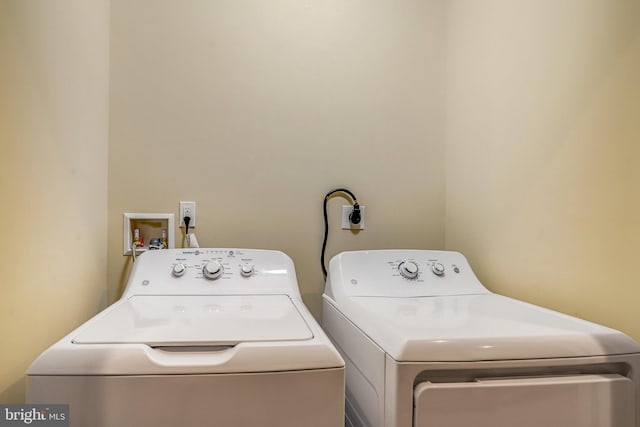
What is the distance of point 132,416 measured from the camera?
641 millimetres

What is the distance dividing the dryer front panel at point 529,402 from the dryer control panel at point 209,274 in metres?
0.64

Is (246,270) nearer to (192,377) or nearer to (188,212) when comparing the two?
(188,212)

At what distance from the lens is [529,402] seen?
731 millimetres

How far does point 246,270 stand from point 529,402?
2.86 ft

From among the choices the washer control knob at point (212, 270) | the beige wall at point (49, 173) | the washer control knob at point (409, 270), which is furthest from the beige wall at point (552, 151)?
the beige wall at point (49, 173)

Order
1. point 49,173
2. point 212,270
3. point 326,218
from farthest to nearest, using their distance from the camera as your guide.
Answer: point 326,218, point 212,270, point 49,173

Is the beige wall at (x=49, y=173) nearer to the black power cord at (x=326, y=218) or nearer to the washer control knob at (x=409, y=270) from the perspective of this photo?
the black power cord at (x=326, y=218)

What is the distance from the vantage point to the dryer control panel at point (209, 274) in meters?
1.22

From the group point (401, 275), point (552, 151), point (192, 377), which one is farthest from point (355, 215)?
point (192, 377)

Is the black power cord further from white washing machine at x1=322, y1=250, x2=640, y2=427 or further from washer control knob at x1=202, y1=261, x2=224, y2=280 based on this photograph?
white washing machine at x1=322, y1=250, x2=640, y2=427

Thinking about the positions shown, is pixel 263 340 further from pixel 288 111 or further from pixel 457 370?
pixel 288 111

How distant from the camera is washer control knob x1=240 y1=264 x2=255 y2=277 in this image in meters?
1.28

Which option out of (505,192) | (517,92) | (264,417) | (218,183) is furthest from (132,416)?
(517,92)

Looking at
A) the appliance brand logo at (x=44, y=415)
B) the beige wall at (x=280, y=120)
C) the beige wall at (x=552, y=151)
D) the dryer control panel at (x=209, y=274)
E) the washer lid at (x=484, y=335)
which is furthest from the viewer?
the beige wall at (x=280, y=120)
